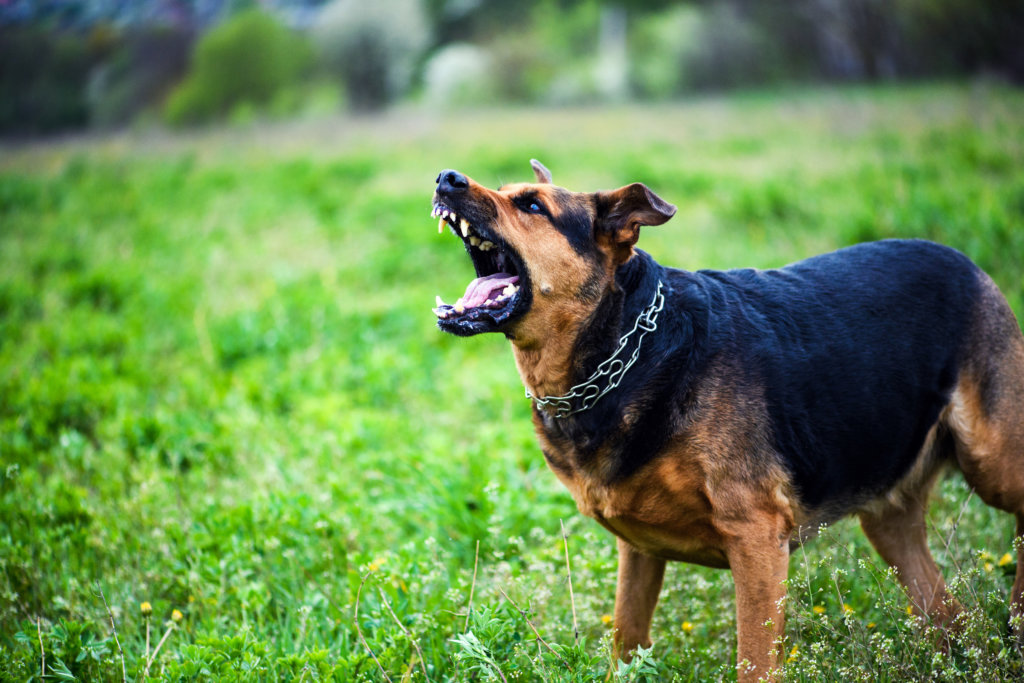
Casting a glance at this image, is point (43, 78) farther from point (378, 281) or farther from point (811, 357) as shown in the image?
point (811, 357)

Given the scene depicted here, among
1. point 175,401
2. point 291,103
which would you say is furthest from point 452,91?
point 175,401

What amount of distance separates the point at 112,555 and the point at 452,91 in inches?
637

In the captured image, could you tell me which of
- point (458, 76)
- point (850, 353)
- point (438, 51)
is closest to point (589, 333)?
point (850, 353)

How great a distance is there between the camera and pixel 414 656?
3.38 m

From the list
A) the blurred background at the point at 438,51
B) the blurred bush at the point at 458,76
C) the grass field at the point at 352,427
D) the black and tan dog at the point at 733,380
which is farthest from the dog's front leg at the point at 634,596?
the blurred bush at the point at 458,76

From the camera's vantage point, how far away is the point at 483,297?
11.1 feet

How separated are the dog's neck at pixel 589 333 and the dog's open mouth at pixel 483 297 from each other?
192mm

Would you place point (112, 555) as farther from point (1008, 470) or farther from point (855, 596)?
point (1008, 470)

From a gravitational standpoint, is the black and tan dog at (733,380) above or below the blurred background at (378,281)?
above

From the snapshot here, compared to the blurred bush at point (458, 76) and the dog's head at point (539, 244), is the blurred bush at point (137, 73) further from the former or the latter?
the dog's head at point (539, 244)

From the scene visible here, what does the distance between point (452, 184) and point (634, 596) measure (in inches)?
78.8

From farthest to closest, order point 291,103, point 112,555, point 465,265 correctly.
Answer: point 291,103 → point 465,265 → point 112,555

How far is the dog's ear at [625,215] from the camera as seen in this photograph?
10.9 feet

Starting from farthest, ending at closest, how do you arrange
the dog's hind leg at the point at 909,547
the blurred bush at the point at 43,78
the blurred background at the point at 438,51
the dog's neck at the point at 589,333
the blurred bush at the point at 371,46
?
1. the blurred bush at the point at 371,46
2. the blurred background at the point at 438,51
3. the blurred bush at the point at 43,78
4. the dog's hind leg at the point at 909,547
5. the dog's neck at the point at 589,333
